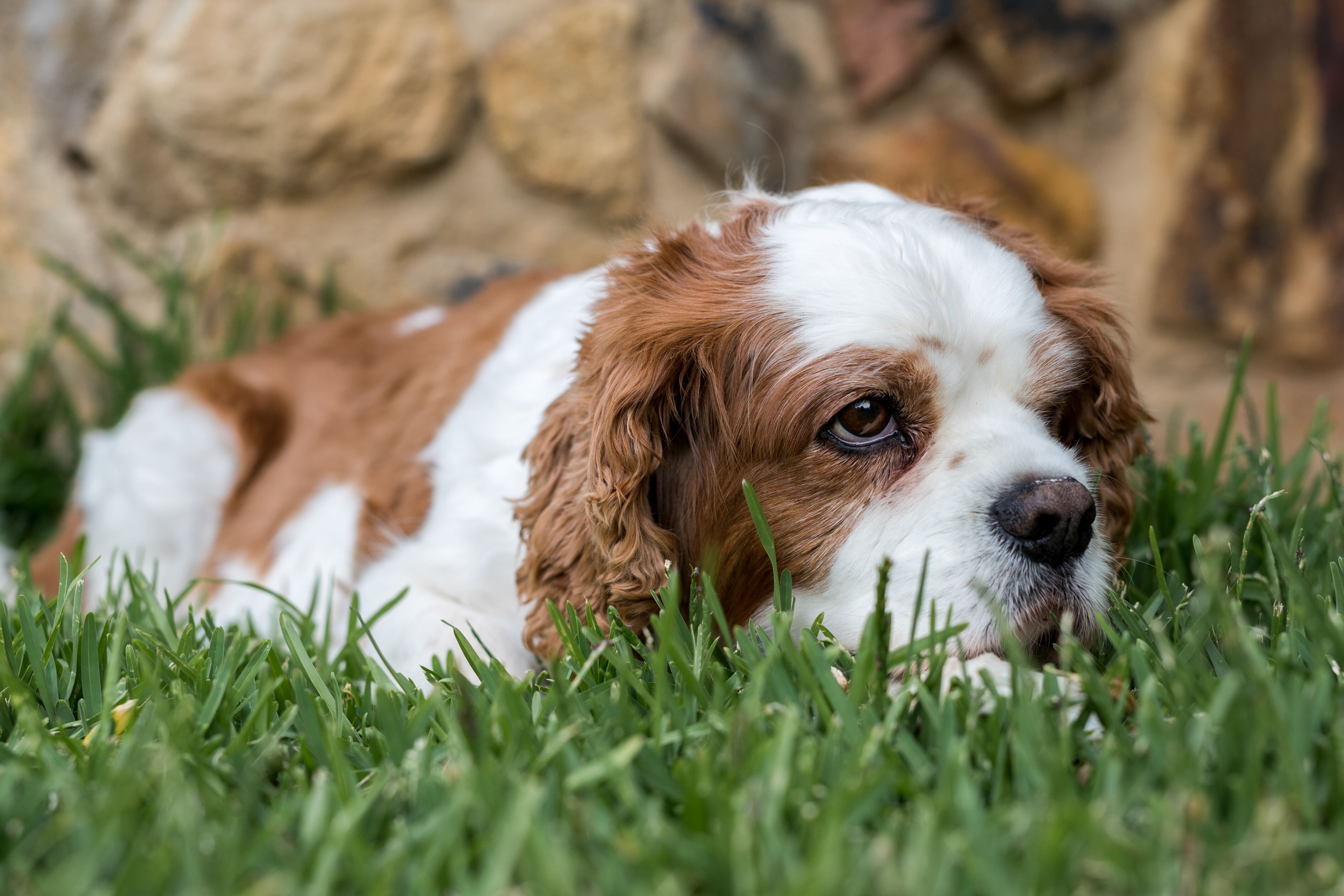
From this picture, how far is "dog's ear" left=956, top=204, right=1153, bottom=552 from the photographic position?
2381 millimetres

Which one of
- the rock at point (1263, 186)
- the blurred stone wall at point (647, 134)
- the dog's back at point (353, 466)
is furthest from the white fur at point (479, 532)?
the rock at point (1263, 186)

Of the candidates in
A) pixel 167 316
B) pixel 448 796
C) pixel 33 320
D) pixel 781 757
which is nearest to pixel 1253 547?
pixel 781 757

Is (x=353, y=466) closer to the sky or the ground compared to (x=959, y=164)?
closer to the ground

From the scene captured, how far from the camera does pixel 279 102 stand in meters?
4.02

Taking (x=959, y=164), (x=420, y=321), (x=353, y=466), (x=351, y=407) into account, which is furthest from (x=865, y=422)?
(x=959, y=164)

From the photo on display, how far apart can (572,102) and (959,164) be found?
1368 millimetres

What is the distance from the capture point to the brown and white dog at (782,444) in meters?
2.09

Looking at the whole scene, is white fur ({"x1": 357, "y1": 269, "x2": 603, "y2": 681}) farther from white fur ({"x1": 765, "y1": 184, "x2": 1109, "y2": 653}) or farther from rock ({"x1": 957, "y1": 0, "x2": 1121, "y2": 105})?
rock ({"x1": 957, "y1": 0, "x2": 1121, "y2": 105})

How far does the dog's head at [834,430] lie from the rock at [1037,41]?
7.13ft

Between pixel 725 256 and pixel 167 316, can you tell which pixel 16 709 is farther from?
pixel 167 316

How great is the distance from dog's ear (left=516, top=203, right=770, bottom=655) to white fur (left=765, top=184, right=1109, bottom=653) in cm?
14

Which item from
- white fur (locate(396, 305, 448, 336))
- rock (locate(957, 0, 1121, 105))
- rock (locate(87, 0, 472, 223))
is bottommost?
white fur (locate(396, 305, 448, 336))

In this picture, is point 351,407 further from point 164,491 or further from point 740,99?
point 740,99

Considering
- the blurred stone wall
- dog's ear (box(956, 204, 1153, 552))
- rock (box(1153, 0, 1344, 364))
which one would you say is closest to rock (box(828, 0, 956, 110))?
the blurred stone wall
